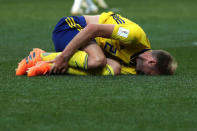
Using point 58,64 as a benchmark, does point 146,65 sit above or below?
below

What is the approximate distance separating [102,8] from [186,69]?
9.24 meters

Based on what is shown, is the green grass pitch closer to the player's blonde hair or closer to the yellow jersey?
the player's blonde hair

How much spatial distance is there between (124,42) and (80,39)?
0.36m

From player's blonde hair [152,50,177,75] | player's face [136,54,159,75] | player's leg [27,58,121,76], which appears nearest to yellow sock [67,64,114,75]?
player's leg [27,58,121,76]

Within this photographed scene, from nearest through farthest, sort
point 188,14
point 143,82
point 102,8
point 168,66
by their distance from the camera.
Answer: point 143,82
point 168,66
point 188,14
point 102,8

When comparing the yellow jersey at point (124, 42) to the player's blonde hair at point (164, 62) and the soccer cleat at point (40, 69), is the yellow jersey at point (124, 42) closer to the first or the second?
the player's blonde hair at point (164, 62)

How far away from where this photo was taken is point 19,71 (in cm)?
464

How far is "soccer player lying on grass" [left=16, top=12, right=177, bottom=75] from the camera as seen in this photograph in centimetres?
449

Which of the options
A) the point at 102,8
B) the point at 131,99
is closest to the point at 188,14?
the point at 102,8

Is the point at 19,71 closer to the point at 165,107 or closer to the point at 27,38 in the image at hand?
the point at 165,107

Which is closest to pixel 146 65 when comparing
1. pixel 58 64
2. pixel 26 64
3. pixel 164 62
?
pixel 164 62

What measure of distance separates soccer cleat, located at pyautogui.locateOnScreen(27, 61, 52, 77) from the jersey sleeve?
591mm

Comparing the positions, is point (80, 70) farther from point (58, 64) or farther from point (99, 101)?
point (99, 101)

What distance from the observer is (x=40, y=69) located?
4.52m
